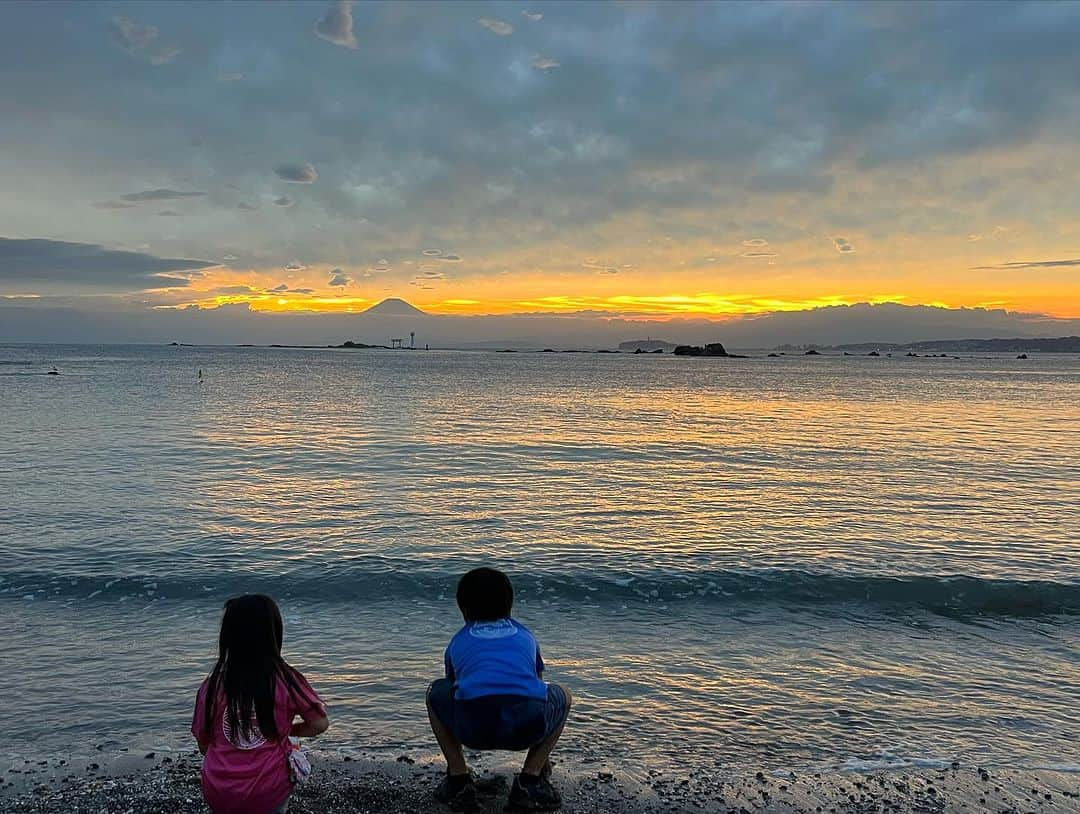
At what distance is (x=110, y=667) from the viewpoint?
8586mm

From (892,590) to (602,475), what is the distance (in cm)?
1196

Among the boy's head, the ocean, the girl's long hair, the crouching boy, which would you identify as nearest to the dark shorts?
the crouching boy

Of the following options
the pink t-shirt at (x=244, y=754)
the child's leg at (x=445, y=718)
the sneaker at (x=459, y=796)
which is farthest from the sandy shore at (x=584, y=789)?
the pink t-shirt at (x=244, y=754)

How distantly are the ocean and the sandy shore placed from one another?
1.19 ft

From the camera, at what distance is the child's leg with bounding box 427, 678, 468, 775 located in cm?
526

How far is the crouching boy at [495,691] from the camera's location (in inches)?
197

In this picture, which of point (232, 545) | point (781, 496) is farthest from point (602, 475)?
point (232, 545)

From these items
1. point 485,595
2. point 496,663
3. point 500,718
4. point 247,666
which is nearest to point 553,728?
point 500,718

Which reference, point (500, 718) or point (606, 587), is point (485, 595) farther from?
point (606, 587)

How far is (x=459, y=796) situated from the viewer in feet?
17.9

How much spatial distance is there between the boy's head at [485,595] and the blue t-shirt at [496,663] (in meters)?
0.07

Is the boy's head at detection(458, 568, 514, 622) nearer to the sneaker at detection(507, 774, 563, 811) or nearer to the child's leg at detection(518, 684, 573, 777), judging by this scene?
the child's leg at detection(518, 684, 573, 777)

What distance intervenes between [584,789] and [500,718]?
1.36 metres

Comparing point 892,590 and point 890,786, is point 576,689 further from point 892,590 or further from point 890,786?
point 892,590
